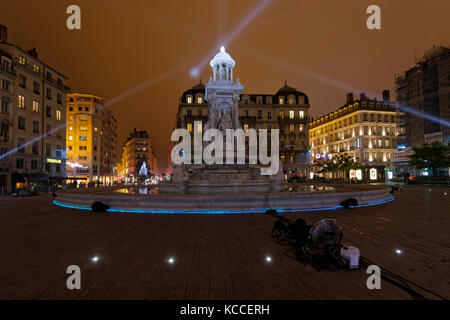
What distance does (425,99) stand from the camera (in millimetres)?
54938

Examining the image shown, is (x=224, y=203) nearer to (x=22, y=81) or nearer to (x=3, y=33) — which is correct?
(x=22, y=81)

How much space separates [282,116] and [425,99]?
33020mm

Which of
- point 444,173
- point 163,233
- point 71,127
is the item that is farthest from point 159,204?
point 71,127

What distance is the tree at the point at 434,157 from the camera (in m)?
45.3

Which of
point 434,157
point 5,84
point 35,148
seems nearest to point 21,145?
point 35,148

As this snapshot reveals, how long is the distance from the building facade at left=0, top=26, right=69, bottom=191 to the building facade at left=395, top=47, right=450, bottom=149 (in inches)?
3031

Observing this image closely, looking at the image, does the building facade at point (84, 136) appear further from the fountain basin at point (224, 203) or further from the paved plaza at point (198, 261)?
the paved plaza at point (198, 261)

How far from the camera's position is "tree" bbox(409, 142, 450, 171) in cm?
4528

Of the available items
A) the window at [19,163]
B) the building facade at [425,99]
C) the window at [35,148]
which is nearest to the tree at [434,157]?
the building facade at [425,99]

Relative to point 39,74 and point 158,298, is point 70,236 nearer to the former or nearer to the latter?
point 158,298

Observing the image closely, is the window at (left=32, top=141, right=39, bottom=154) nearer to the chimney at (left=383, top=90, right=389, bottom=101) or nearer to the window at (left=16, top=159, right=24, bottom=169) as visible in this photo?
the window at (left=16, top=159, right=24, bottom=169)

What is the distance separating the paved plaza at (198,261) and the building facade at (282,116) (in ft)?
202

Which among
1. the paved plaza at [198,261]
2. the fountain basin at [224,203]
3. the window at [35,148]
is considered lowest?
the paved plaza at [198,261]

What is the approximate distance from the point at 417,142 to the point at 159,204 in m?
65.4
